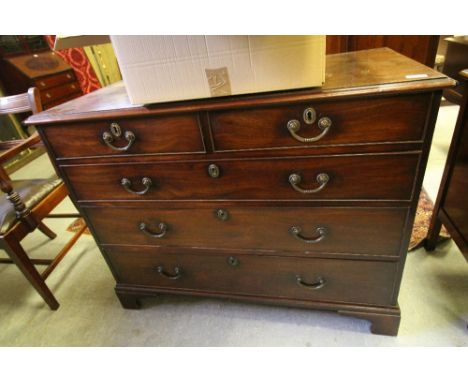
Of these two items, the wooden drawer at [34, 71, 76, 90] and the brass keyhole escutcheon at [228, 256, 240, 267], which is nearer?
the brass keyhole escutcheon at [228, 256, 240, 267]

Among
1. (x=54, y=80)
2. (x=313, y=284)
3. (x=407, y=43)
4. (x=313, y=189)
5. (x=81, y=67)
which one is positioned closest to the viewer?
(x=313, y=189)

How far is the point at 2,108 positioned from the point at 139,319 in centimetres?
125

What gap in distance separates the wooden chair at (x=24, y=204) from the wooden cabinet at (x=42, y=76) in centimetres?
180

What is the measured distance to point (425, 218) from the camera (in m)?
1.52

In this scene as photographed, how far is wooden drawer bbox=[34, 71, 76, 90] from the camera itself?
285 centimetres

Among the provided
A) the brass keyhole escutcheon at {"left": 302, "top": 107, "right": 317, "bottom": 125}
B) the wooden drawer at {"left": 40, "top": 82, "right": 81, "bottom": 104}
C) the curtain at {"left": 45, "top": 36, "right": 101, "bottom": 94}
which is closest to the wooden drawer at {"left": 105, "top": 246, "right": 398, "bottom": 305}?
the brass keyhole escutcheon at {"left": 302, "top": 107, "right": 317, "bottom": 125}

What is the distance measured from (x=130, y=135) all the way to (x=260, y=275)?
0.66 metres

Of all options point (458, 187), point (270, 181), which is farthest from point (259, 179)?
point (458, 187)

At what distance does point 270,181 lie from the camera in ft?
2.61

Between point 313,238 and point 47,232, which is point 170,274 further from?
point 47,232

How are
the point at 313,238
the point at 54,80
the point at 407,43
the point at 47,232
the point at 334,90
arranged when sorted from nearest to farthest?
the point at 334,90 < the point at 313,238 < the point at 47,232 < the point at 407,43 < the point at 54,80

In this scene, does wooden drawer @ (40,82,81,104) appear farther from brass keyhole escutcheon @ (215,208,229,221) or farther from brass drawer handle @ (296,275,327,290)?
brass drawer handle @ (296,275,327,290)
